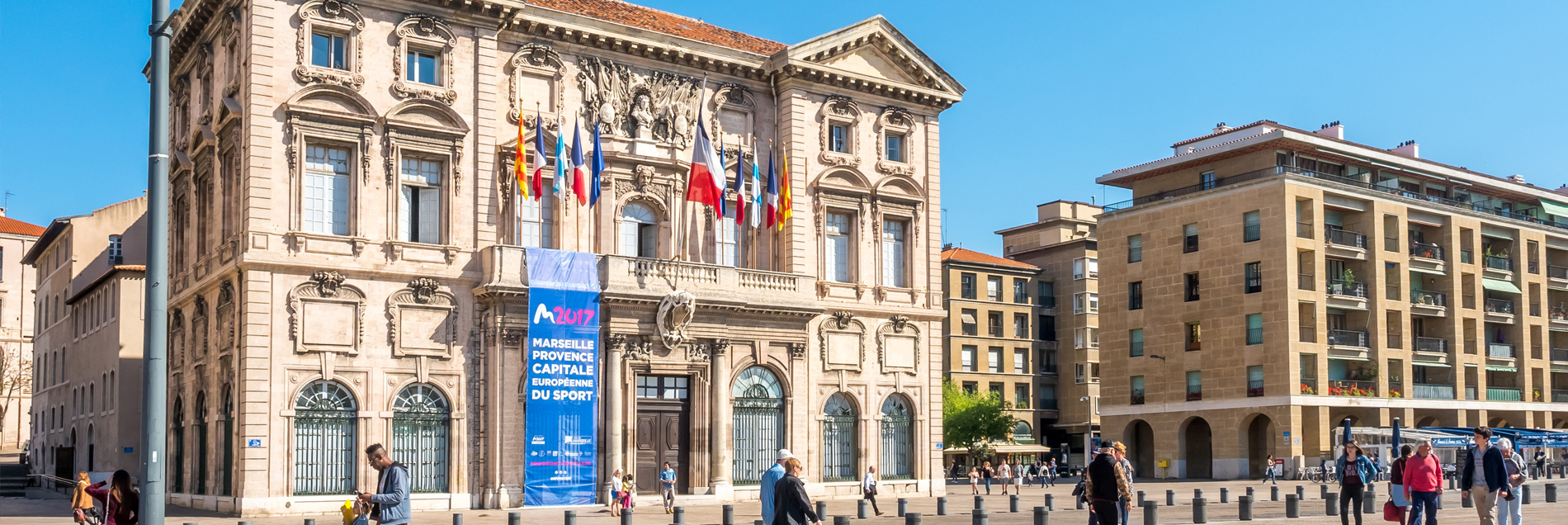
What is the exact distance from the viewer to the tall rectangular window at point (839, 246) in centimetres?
4009

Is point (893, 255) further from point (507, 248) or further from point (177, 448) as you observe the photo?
point (177, 448)

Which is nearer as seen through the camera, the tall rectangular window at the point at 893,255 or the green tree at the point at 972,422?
the tall rectangular window at the point at 893,255

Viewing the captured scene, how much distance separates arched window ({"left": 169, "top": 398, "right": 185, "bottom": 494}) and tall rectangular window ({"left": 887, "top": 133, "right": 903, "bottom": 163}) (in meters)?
19.5

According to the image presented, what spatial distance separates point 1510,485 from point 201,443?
89.4 ft

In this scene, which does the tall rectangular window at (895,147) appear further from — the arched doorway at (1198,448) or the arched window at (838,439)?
the arched doorway at (1198,448)

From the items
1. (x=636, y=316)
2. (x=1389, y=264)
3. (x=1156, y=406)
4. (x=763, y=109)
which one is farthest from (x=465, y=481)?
(x=1389, y=264)

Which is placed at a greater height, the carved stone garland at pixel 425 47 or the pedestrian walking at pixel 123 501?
the carved stone garland at pixel 425 47

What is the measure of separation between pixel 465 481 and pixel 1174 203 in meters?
39.4

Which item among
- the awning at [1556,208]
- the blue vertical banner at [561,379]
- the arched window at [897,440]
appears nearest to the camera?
the blue vertical banner at [561,379]

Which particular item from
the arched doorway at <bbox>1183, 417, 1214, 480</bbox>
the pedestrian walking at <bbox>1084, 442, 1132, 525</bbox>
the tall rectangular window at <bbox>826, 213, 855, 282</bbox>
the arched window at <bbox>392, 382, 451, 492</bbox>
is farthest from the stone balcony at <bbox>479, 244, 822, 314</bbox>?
the arched doorway at <bbox>1183, 417, 1214, 480</bbox>

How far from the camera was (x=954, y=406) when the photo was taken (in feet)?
248

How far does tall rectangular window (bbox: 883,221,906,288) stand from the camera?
41.1m

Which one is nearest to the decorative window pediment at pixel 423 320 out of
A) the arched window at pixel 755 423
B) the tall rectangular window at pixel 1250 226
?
the arched window at pixel 755 423

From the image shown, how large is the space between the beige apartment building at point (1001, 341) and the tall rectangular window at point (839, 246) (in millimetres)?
37984
